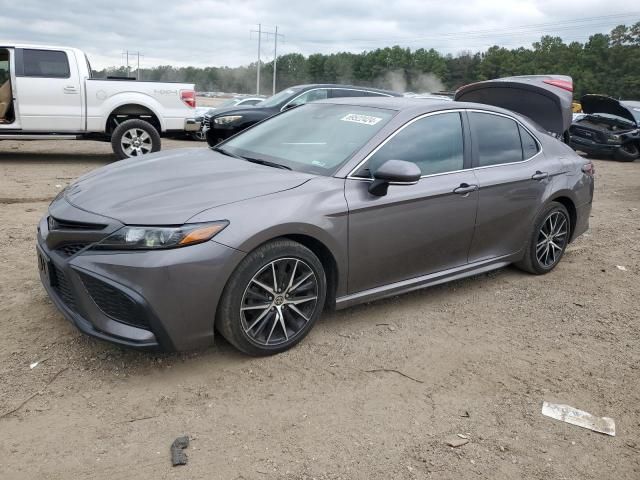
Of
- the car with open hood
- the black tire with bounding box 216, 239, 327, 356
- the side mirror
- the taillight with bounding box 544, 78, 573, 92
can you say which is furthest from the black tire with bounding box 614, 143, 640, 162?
the black tire with bounding box 216, 239, 327, 356

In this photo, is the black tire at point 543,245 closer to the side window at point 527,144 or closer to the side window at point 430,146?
the side window at point 527,144

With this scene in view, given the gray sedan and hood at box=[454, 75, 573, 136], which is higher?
hood at box=[454, 75, 573, 136]

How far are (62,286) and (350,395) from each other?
171 centimetres

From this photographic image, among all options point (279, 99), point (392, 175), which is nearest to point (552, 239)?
point (392, 175)

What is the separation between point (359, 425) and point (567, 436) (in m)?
1.05

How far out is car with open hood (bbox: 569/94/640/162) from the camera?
15.4m

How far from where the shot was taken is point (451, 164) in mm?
4199

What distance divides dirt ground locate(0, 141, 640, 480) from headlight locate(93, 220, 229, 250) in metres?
0.75

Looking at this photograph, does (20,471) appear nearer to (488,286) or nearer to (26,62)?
(488,286)

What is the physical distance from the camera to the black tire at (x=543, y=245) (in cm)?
491

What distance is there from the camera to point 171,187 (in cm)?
335

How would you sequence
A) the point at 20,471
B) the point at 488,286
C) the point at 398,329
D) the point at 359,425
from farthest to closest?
the point at 488,286 < the point at 398,329 < the point at 359,425 < the point at 20,471

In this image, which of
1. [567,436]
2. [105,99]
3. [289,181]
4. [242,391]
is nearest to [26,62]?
[105,99]

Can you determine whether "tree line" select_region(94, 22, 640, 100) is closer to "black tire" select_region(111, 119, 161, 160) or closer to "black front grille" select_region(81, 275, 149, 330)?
"black tire" select_region(111, 119, 161, 160)
